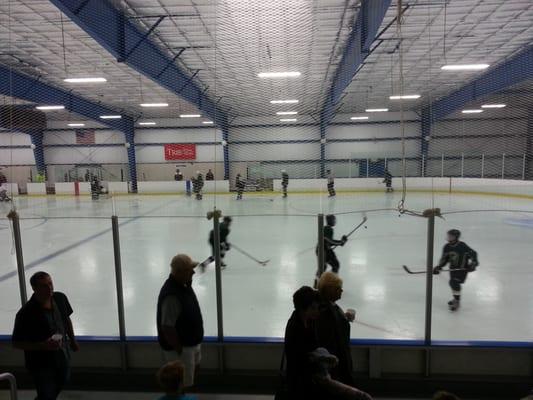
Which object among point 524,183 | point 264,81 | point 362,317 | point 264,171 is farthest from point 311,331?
point 524,183

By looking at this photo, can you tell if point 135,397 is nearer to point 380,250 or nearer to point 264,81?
point 380,250

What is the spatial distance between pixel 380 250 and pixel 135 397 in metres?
5.06

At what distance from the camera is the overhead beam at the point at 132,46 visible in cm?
562

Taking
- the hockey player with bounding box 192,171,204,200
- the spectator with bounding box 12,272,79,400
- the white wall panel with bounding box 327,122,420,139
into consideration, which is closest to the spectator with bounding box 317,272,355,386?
the spectator with bounding box 12,272,79,400

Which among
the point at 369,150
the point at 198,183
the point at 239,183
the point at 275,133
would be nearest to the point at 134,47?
the point at 275,133

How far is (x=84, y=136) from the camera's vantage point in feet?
50.8

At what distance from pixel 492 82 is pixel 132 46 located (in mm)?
6870

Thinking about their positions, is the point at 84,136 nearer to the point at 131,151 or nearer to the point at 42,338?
the point at 131,151

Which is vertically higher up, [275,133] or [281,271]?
[275,133]

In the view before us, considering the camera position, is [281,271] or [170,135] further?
[170,135]

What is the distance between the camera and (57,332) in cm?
221

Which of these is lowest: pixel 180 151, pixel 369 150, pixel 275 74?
pixel 369 150

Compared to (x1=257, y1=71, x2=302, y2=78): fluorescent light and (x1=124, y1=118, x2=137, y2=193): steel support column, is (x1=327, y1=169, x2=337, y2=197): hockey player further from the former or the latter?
(x1=124, y1=118, x2=137, y2=193): steel support column

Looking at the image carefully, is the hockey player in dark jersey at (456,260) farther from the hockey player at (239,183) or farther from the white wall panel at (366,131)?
the hockey player at (239,183)
